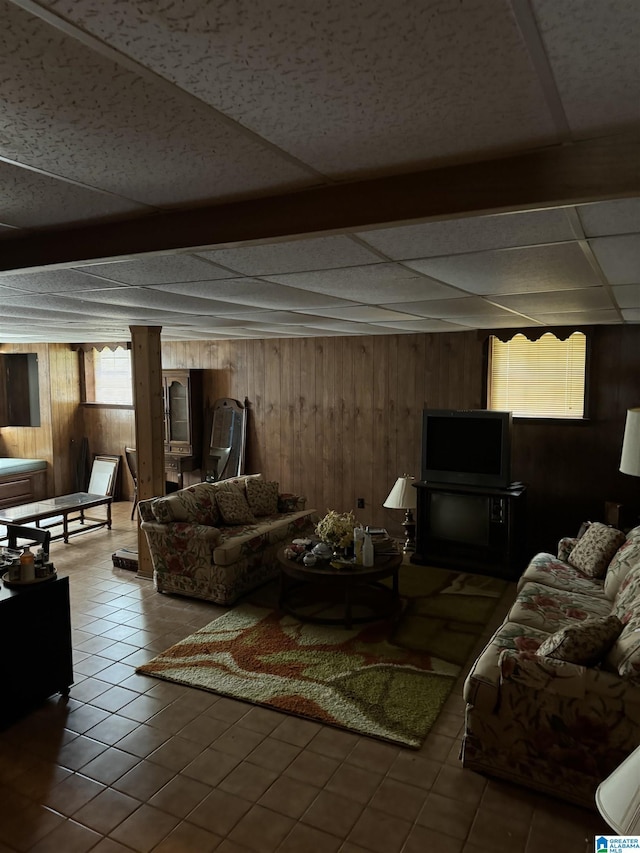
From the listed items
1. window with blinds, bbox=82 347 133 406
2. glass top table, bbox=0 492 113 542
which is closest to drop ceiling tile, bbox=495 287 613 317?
glass top table, bbox=0 492 113 542

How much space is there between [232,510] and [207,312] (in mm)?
2214

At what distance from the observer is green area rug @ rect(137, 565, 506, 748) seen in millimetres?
3351

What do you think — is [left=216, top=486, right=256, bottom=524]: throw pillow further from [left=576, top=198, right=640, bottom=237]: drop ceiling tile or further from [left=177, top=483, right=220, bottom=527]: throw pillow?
[left=576, top=198, right=640, bottom=237]: drop ceiling tile

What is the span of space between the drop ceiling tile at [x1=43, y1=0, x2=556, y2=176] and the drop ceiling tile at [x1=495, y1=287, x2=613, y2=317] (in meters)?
2.13

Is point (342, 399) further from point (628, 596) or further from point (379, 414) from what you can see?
point (628, 596)

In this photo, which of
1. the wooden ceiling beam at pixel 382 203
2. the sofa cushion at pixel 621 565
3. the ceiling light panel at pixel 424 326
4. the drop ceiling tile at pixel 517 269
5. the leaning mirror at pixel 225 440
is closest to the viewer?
the wooden ceiling beam at pixel 382 203

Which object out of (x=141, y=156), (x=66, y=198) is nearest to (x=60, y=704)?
(x=66, y=198)

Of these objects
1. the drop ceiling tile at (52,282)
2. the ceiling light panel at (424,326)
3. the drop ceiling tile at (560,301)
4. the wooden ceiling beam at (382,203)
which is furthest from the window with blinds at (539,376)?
the wooden ceiling beam at (382,203)

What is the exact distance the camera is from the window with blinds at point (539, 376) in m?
5.75

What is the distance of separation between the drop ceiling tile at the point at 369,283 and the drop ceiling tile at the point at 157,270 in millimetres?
314

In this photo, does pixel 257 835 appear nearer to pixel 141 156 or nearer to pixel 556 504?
pixel 141 156

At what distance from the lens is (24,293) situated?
3.07 m

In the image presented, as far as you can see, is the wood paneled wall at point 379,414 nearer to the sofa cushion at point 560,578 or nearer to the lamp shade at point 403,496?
the lamp shade at point 403,496

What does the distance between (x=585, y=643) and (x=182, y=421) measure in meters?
6.01
